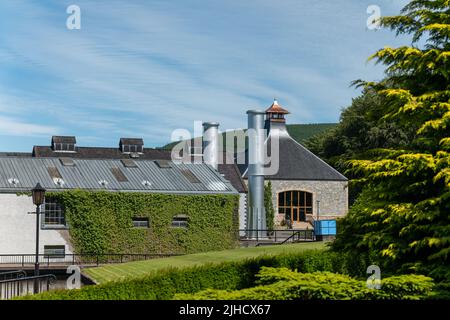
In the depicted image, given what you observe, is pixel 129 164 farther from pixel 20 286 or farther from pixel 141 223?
pixel 20 286

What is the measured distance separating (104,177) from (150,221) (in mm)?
3971

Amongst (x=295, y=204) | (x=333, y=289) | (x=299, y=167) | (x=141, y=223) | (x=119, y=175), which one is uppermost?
(x=299, y=167)

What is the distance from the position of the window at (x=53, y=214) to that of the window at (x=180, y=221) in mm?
6374

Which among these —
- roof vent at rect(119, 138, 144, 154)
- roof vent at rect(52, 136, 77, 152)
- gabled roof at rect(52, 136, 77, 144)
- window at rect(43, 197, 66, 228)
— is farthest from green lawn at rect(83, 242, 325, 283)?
roof vent at rect(119, 138, 144, 154)

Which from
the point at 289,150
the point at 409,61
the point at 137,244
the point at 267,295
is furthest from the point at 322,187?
the point at 267,295

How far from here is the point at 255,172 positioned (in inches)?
1849

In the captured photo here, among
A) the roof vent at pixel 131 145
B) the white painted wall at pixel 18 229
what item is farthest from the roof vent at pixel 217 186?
the roof vent at pixel 131 145

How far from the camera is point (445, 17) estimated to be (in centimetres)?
1596

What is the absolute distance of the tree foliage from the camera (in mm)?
14734

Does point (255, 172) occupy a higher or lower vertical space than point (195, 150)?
lower

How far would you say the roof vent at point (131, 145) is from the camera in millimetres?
65562

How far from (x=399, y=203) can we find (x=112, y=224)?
2561 cm

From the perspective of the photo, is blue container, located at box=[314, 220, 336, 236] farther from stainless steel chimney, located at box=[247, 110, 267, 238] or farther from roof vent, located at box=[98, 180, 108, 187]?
roof vent, located at box=[98, 180, 108, 187]

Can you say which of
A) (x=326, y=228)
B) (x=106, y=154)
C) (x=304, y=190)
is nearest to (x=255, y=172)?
(x=326, y=228)
